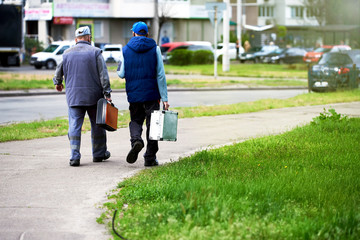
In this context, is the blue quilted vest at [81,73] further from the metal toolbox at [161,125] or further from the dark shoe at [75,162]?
the metal toolbox at [161,125]

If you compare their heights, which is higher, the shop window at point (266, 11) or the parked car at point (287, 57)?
the shop window at point (266, 11)

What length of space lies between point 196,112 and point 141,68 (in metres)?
7.78

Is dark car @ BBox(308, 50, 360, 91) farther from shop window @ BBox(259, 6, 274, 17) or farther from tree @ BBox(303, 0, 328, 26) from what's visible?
shop window @ BBox(259, 6, 274, 17)

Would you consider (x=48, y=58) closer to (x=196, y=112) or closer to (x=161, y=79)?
(x=196, y=112)

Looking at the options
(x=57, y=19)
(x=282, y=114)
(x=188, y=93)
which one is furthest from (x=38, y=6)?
(x=282, y=114)

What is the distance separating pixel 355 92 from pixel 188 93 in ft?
19.6

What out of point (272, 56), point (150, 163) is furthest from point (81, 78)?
point (272, 56)

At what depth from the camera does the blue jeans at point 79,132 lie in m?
8.96

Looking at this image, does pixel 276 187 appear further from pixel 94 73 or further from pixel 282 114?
pixel 282 114

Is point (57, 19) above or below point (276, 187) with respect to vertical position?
above

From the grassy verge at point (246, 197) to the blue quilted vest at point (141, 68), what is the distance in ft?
3.15

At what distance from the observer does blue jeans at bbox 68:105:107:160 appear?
8961 millimetres

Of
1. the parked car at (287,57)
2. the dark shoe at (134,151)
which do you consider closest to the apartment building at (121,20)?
the parked car at (287,57)

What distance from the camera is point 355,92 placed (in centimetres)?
2200
